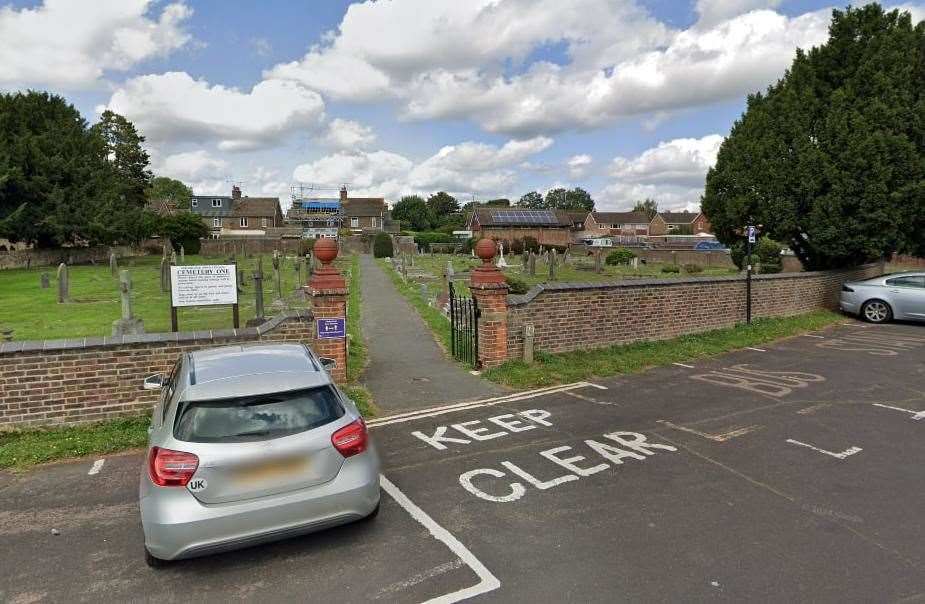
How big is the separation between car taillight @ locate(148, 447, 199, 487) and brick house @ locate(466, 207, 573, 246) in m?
67.1

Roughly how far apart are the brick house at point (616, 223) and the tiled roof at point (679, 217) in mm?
4092

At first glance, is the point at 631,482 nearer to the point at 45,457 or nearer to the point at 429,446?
the point at 429,446

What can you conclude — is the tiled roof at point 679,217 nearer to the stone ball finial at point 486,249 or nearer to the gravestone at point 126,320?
the stone ball finial at point 486,249

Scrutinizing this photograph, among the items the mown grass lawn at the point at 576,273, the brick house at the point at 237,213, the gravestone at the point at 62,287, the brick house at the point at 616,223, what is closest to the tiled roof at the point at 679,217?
the brick house at the point at 616,223

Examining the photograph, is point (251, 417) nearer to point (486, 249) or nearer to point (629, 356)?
point (486, 249)

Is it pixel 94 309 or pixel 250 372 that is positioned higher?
pixel 250 372

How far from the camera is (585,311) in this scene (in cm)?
1033

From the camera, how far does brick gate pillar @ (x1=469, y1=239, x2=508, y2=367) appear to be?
9.20 metres

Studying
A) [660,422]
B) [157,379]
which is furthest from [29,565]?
[660,422]

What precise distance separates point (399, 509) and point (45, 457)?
13.1 feet

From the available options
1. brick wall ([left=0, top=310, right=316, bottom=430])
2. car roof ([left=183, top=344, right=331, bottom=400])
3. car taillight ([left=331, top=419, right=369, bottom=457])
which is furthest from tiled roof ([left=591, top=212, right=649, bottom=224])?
car taillight ([left=331, top=419, right=369, bottom=457])

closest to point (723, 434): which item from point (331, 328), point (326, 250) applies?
point (331, 328)

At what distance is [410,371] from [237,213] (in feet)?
263

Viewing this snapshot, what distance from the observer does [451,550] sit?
4004 millimetres
